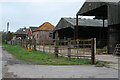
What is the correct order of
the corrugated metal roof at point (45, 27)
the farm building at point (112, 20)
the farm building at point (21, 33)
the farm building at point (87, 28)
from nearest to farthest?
1. the farm building at point (112, 20)
2. the farm building at point (87, 28)
3. the corrugated metal roof at point (45, 27)
4. the farm building at point (21, 33)

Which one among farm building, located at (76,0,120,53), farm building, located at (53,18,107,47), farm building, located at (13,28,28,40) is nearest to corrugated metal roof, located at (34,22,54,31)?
farm building, located at (13,28,28,40)

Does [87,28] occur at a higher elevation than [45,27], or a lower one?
lower

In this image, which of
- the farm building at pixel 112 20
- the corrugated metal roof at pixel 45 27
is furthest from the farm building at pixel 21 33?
the farm building at pixel 112 20

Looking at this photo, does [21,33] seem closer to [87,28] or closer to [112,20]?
[87,28]

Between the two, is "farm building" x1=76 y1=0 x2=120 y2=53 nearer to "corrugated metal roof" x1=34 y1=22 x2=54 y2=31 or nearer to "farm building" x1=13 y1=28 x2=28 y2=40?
"corrugated metal roof" x1=34 y1=22 x2=54 y2=31

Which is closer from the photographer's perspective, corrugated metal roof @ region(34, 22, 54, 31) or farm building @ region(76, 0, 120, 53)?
farm building @ region(76, 0, 120, 53)

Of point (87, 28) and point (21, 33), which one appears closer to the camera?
point (87, 28)

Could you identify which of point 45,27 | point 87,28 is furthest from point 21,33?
point 87,28

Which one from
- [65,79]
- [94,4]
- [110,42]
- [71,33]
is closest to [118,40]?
[110,42]

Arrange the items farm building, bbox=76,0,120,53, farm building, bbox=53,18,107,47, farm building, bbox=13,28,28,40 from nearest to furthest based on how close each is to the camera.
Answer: farm building, bbox=76,0,120,53 → farm building, bbox=53,18,107,47 → farm building, bbox=13,28,28,40

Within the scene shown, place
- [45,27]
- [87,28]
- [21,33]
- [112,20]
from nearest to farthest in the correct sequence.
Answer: [112,20]
[87,28]
[45,27]
[21,33]

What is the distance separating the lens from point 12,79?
A: 20.4 ft

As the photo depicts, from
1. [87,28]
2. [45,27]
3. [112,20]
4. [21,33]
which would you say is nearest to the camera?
[112,20]

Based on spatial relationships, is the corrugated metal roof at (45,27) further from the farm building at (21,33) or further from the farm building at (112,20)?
the farm building at (112,20)
